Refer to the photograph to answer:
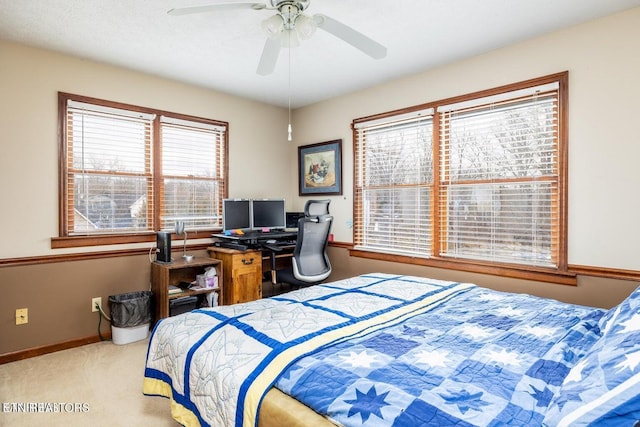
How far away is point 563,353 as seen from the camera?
4.34 ft

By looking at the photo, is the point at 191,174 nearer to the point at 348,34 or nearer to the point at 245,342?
the point at 348,34

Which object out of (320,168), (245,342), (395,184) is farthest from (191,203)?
(245,342)

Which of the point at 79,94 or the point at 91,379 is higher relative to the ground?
the point at 79,94

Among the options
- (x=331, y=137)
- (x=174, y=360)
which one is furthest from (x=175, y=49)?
(x=174, y=360)

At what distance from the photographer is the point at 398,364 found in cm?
127

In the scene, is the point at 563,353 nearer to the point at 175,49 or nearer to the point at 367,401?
the point at 367,401

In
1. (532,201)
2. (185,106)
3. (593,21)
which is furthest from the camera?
(185,106)

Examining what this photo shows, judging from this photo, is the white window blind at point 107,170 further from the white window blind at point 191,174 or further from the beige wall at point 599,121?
the beige wall at point 599,121

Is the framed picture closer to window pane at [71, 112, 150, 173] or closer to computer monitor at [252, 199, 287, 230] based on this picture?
computer monitor at [252, 199, 287, 230]

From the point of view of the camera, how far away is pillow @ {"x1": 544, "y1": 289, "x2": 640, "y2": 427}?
85 cm

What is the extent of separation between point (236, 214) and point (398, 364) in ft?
9.85

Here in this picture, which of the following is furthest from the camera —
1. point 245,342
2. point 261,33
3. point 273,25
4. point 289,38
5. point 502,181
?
point 502,181

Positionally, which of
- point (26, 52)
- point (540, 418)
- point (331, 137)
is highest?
point (26, 52)

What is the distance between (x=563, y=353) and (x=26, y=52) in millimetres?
4089
